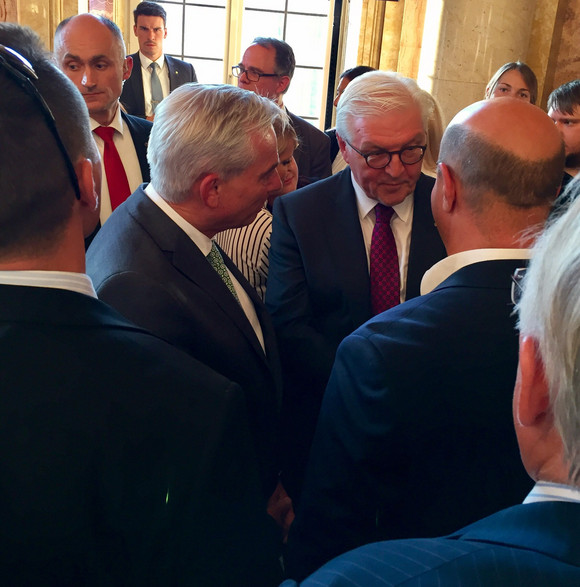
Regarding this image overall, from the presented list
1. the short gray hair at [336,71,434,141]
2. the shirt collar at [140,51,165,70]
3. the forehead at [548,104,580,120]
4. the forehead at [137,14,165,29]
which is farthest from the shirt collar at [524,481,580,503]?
the forehead at [137,14,165,29]

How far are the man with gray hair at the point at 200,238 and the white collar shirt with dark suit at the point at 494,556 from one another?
90 centimetres

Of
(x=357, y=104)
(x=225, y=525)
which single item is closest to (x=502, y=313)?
(x=225, y=525)

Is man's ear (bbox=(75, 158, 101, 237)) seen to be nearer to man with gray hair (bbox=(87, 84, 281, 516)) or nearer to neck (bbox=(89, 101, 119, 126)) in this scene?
man with gray hair (bbox=(87, 84, 281, 516))

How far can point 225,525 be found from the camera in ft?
3.24

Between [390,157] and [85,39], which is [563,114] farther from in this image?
[85,39]

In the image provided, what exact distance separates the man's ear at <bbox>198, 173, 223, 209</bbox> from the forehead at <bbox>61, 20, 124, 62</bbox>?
1.53 meters

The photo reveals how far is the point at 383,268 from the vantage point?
2191 mm

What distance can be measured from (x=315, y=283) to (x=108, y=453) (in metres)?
1.37

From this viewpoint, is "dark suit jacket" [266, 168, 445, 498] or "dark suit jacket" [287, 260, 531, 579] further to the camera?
"dark suit jacket" [266, 168, 445, 498]

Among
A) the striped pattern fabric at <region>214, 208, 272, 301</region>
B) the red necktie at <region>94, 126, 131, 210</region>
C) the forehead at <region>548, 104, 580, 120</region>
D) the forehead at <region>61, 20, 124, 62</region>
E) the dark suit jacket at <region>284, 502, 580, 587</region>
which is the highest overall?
the forehead at <region>61, 20, 124, 62</region>

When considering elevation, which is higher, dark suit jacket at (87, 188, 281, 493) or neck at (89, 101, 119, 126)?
neck at (89, 101, 119, 126)

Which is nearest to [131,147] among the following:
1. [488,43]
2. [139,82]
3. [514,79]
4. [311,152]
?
[311,152]

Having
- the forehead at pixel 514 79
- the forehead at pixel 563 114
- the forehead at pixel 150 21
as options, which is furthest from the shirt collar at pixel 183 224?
the forehead at pixel 150 21

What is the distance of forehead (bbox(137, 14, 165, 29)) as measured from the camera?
18.9ft
